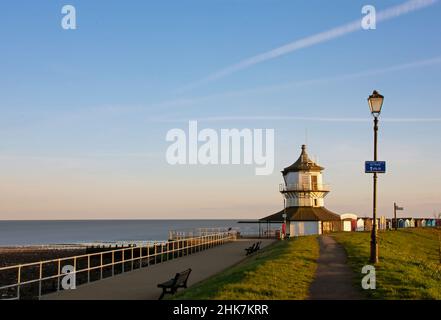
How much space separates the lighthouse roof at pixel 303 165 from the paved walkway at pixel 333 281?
1274 inches

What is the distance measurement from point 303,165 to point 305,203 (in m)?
3.86

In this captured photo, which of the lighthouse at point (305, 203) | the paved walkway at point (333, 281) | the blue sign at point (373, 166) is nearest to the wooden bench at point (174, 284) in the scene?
the paved walkway at point (333, 281)

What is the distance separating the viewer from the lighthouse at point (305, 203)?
51688 millimetres

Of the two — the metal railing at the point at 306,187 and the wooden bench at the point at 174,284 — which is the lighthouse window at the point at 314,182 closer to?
the metal railing at the point at 306,187

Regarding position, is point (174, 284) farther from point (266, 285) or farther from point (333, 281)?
point (333, 281)

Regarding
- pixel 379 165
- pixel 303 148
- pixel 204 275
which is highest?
pixel 303 148

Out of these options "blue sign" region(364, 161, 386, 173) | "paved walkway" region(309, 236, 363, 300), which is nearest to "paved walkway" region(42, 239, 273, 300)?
"paved walkway" region(309, 236, 363, 300)

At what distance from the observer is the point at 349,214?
56.0 m

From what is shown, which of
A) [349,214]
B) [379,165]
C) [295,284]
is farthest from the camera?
[349,214]

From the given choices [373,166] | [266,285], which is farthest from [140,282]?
[373,166]

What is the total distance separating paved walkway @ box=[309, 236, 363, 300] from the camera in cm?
1238
